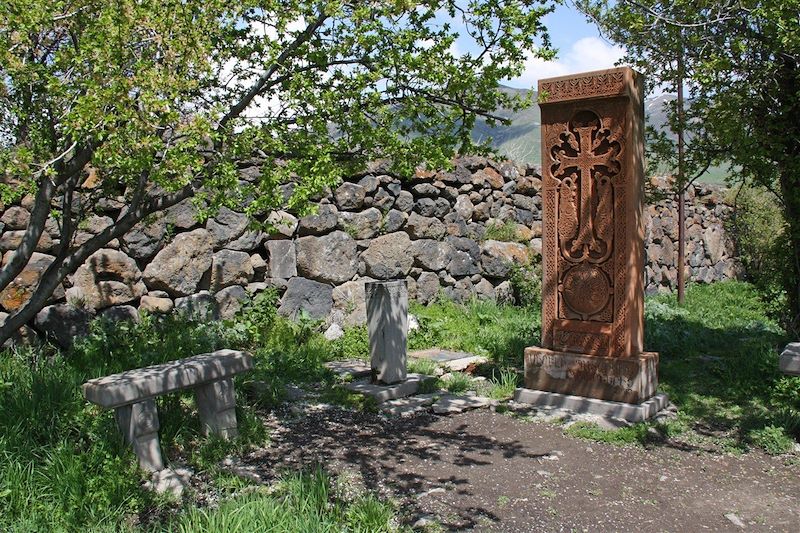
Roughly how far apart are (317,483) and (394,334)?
2.58m

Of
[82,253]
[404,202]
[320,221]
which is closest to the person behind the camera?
[82,253]

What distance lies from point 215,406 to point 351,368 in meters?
2.41

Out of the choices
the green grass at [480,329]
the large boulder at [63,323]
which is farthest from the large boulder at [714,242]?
the large boulder at [63,323]

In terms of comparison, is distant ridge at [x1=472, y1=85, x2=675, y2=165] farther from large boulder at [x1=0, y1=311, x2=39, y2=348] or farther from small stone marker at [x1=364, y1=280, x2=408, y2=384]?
large boulder at [x1=0, y1=311, x2=39, y2=348]

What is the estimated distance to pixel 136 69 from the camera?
12.3ft

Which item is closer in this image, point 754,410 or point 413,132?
point 413,132

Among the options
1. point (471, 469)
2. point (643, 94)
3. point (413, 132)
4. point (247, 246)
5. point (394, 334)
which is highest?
point (643, 94)

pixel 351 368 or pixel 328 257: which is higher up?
pixel 328 257

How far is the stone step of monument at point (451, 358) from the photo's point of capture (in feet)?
23.3

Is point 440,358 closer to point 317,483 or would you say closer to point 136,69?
point 317,483

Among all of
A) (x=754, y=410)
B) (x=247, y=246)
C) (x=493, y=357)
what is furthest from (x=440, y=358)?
(x=754, y=410)

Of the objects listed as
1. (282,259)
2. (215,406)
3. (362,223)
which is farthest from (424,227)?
(215,406)

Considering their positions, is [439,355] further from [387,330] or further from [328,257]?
[328,257]

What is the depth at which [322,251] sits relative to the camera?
27.0 feet
